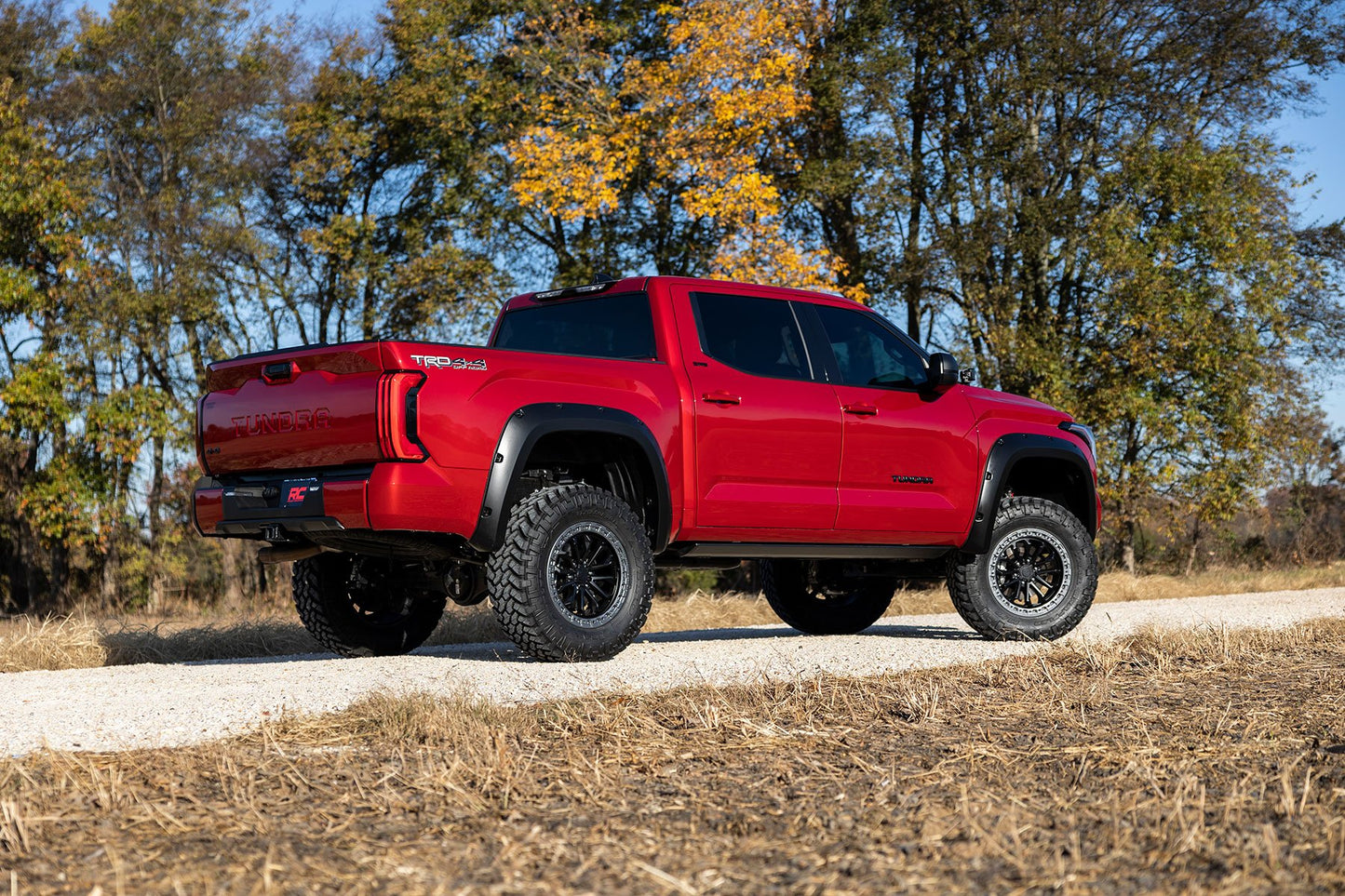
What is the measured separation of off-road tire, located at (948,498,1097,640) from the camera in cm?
873

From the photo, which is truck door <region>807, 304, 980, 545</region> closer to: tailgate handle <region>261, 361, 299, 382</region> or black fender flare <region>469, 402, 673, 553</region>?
black fender flare <region>469, 402, 673, 553</region>

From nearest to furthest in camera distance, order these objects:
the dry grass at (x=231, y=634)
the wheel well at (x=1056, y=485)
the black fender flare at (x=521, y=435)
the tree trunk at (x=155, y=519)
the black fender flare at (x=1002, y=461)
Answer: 1. the black fender flare at (x=521, y=435)
2. the dry grass at (x=231, y=634)
3. the black fender flare at (x=1002, y=461)
4. the wheel well at (x=1056, y=485)
5. the tree trunk at (x=155, y=519)

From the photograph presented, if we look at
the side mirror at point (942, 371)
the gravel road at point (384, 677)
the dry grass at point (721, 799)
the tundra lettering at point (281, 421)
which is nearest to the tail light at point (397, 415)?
the tundra lettering at point (281, 421)

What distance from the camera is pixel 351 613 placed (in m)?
8.34

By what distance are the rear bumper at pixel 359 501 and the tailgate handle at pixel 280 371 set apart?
46cm

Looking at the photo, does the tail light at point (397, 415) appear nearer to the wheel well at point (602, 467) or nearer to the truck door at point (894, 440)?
the wheel well at point (602, 467)

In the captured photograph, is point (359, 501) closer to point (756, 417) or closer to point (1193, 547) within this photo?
point (756, 417)

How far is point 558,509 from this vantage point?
7.00 metres

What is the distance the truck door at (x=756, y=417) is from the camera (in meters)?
7.62

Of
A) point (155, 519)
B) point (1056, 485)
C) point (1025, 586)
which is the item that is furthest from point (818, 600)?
point (155, 519)

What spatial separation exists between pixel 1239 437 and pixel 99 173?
21230 mm

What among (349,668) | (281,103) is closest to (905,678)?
(349,668)

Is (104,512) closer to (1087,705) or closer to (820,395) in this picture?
(820,395)

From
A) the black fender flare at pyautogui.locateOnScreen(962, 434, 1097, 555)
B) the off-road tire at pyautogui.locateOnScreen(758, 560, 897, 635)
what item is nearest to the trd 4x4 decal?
the black fender flare at pyautogui.locateOnScreen(962, 434, 1097, 555)
